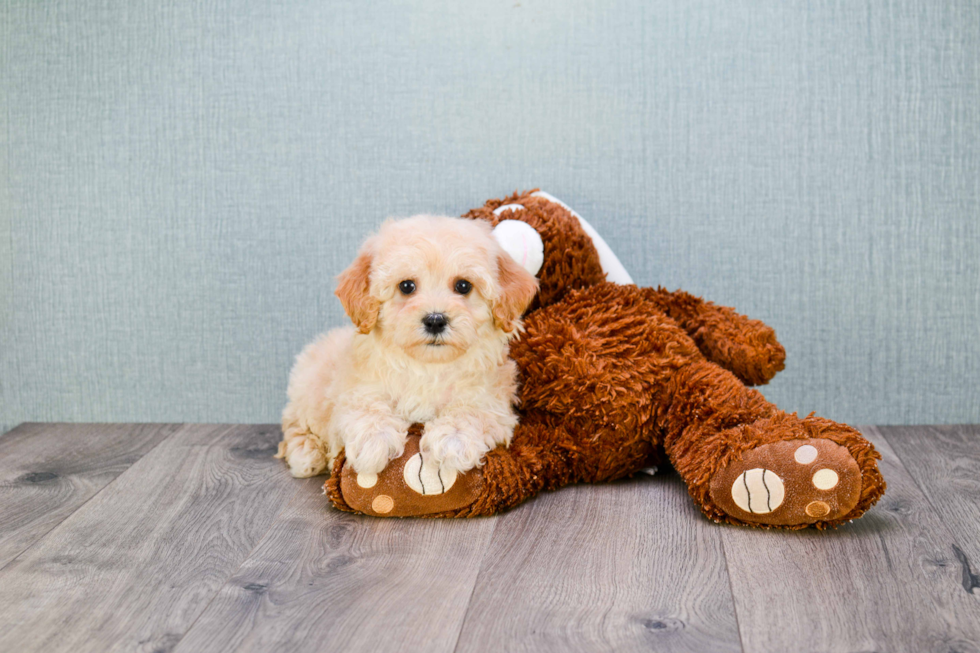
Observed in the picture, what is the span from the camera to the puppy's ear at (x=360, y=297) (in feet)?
5.21

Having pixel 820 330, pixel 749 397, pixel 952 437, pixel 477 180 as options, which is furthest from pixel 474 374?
pixel 952 437

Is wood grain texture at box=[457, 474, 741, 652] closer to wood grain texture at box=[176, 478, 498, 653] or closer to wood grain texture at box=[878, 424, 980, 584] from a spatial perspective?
wood grain texture at box=[176, 478, 498, 653]

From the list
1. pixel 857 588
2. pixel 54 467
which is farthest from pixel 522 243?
pixel 54 467

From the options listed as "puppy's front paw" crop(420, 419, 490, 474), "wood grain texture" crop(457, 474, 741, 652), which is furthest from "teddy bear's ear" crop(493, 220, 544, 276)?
"wood grain texture" crop(457, 474, 741, 652)

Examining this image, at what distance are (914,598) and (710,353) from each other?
0.74m

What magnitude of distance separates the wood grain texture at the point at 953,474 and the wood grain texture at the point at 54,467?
5.44 ft

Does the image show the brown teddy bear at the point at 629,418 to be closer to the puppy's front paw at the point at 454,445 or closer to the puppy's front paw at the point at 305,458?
the puppy's front paw at the point at 454,445

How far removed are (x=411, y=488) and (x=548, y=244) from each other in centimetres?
62

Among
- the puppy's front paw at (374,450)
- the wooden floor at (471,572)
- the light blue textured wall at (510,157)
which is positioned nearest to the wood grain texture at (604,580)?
the wooden floor at (471,572)

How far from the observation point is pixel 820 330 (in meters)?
2.26

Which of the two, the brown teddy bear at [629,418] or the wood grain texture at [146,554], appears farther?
the brown teddy bear at [629,418]

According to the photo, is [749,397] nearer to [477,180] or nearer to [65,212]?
[477,180]

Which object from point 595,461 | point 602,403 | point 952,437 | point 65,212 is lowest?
point 952,437

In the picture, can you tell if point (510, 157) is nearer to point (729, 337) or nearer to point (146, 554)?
point (729, 337)
